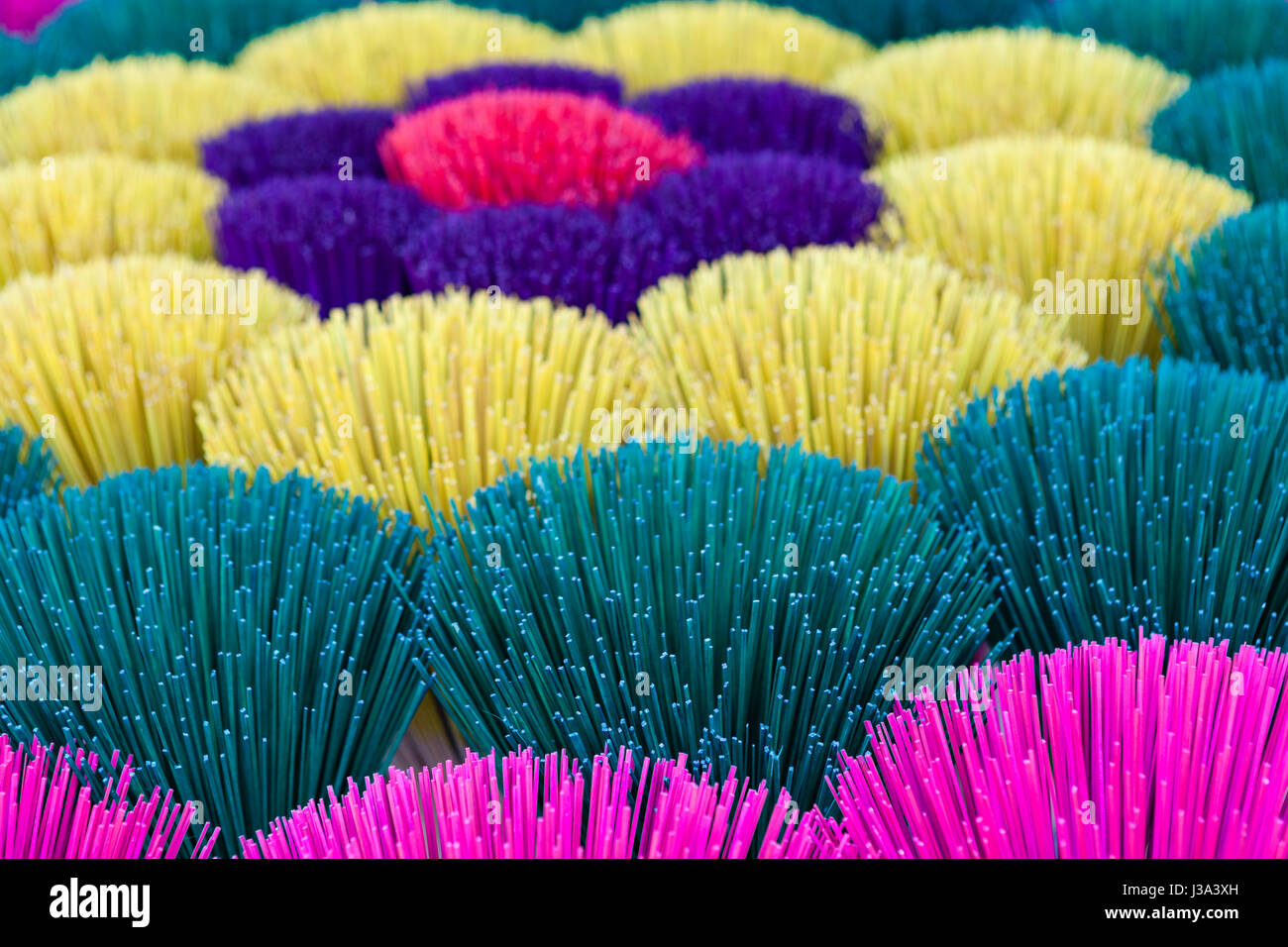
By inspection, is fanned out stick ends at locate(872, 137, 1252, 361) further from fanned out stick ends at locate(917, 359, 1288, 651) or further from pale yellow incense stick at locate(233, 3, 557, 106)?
pale yellow incense stick at locate(233, 3, 557, 106)

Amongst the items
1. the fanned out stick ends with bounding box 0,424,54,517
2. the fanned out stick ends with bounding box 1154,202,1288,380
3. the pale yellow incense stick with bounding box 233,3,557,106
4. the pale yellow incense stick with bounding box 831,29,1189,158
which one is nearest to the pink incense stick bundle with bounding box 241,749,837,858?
the fanned out stick ends with bounding box 0,424,54,517

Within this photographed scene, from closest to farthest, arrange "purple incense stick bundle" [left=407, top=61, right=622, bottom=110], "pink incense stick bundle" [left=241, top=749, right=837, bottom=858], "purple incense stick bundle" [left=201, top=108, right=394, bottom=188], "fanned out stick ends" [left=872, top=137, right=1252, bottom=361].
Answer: "pink incense stick bundle" [left=241, top=749, right=837, bottom=858]
"fanned out stick ends" [left=872, top=137, right=1252, bottom=361]
"purple incense stick bundle" [left=201, top=108, right=394, bottom=188]
"purple incense stick bundle" [left=407, top=61, right=622, bottom=110]

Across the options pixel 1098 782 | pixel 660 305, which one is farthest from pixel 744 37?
pixel 1098 782

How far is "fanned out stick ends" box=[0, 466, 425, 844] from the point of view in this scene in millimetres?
486

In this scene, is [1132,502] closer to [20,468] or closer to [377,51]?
[20,468]

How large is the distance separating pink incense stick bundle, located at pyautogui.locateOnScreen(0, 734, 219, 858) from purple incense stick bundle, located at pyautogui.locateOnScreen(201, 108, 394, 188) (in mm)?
702

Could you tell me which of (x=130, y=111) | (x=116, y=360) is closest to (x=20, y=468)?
(x=116, y=360)

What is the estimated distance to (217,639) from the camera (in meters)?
0.50

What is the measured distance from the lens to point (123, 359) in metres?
0.71

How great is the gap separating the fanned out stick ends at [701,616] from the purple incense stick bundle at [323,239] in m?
0.42

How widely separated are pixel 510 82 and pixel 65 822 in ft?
3.06

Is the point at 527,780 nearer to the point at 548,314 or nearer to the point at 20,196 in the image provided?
the point at 548,314

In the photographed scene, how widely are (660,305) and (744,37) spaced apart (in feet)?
2.65

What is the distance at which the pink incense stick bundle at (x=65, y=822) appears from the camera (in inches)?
16.1
